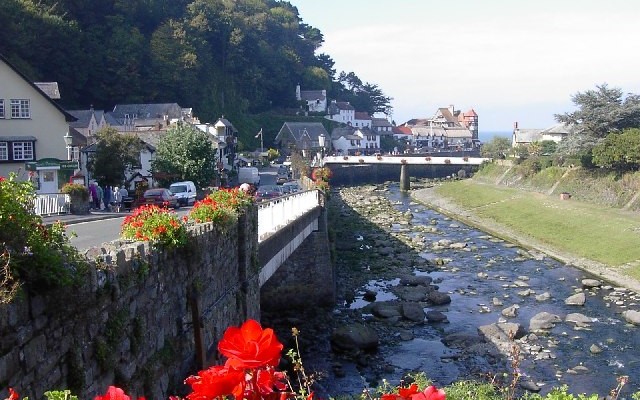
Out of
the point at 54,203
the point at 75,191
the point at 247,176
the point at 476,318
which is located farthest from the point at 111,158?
the point at 247,176

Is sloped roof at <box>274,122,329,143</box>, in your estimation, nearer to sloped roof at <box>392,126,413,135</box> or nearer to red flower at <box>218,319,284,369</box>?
sloped roof at <box>392,126,413,135</box>

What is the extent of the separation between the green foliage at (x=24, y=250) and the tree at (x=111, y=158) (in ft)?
128

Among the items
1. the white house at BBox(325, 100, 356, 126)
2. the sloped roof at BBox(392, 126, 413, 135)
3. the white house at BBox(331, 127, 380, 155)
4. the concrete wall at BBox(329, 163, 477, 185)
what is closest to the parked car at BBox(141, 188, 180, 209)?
the concrete wall at BBox(329, 163, 477, 185)

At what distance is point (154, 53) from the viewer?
103625 millimetres

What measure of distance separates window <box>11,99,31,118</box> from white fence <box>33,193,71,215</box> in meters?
13.1

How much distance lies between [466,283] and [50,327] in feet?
110

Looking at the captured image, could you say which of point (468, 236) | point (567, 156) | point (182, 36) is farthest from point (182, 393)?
point (182, 36)

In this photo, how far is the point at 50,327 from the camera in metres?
7.44

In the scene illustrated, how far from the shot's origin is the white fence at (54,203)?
99.4 ft

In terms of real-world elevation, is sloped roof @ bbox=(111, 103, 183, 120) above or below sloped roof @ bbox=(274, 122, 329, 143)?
above

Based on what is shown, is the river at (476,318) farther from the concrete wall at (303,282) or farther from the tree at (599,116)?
the tree at (599,116)

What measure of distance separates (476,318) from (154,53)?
3351 inches

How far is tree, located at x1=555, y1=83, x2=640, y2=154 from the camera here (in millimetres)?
68312

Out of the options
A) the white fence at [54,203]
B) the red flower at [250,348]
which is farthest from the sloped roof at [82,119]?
the red flower at [250,348]
